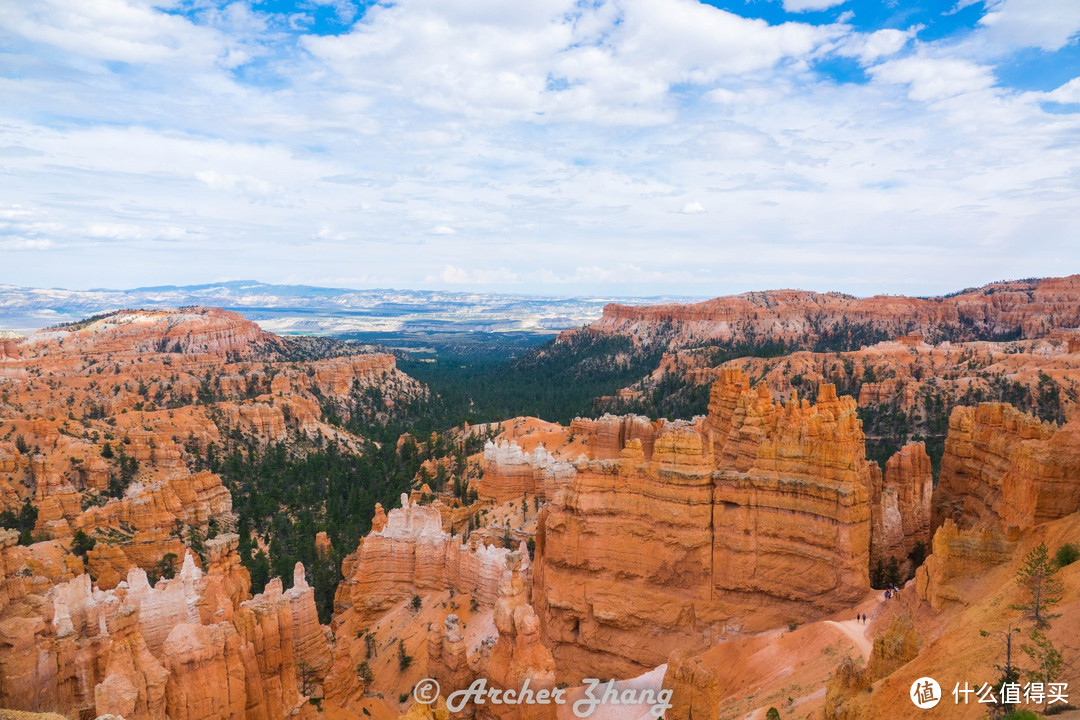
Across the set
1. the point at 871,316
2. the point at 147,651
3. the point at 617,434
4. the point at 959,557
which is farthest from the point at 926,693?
the point at 871,316

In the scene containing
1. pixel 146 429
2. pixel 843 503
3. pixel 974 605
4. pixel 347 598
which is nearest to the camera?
pixel 974 605

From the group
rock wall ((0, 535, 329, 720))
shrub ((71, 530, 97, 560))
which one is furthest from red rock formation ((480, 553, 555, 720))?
shrub ((71, 530, 97, 560))

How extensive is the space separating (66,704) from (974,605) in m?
24.0

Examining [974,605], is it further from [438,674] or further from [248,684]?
[248,684]

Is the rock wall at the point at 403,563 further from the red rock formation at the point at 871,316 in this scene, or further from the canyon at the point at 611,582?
the red rock formation at the point at 871,316

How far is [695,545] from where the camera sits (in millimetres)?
23172

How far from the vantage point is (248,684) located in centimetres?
1952

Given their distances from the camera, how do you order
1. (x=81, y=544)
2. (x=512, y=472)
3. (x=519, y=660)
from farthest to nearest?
(x=512, y=472), (x=81, y=544), (x=519, y=660)

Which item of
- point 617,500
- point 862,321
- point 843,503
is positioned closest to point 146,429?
point 617,500

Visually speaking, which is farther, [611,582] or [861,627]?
[611,582]

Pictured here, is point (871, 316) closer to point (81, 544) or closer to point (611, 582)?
point (611, 582)

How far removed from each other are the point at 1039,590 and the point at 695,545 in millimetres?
11692

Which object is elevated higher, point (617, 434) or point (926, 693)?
point (926, 693)

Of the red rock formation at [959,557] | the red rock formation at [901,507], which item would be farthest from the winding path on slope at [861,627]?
the red rock formation at [901,507]
